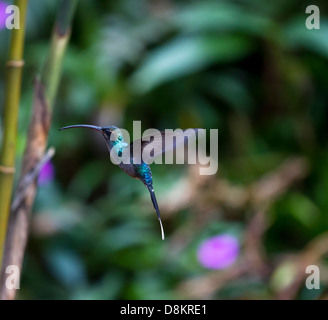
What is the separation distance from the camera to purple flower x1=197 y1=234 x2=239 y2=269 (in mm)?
1087

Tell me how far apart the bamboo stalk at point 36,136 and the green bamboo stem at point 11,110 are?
3cm

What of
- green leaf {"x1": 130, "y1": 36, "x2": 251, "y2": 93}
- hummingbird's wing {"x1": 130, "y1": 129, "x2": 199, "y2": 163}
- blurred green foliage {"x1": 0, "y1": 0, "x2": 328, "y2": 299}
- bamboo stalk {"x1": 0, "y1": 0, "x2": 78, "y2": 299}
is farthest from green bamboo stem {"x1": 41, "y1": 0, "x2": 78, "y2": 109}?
green leaf {"x1": 130, "y1": 36, "x2": 251, "y2": 93}

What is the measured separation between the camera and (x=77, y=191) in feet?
4.75

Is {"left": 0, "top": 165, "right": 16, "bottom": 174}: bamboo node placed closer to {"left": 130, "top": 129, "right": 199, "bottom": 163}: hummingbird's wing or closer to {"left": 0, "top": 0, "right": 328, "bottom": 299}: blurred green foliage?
{"left": 130, "top": 129, "right": 199, "bottom": 163}: hummingbird's wing

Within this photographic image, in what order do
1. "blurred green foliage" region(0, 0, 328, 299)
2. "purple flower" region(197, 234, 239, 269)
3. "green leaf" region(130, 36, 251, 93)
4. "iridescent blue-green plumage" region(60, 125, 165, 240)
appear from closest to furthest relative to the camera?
"iridescent blue-green plumage" region(60, 125, 165, 240)
"purple flower" region(197, 234, 239, 269)
"blurred green foliage" region(0, 0, 328, 299)
"green leaf" region(130, 36, 251, 93)

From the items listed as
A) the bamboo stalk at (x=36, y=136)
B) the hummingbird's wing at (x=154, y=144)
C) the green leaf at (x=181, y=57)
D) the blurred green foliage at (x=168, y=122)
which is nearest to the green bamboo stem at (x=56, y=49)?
the bamboo stalk at (x=36, y=136)

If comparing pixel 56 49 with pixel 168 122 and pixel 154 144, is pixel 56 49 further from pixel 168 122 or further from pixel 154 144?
pixel 168 122

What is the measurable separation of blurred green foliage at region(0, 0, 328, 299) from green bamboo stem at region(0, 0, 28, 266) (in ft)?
2.53

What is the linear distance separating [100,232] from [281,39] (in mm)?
677

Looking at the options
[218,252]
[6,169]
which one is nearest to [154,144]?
[6,169]

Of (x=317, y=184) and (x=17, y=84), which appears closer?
(x=17, y=84)
